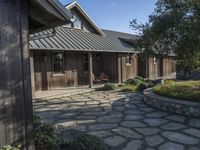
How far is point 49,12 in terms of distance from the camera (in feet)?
12.9

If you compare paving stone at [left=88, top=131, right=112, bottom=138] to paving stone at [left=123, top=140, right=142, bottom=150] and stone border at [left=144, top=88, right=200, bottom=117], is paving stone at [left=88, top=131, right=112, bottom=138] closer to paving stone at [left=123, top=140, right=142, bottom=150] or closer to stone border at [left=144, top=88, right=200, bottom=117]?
paving stone at [left=123, top=140, right=142, bottom=150]

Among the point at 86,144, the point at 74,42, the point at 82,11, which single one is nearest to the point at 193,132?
the point at 86,144

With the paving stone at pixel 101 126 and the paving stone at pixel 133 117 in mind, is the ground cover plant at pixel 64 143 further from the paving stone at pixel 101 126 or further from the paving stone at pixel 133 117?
the paving stone at pixel 133 117

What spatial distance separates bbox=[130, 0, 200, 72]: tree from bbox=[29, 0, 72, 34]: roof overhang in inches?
199

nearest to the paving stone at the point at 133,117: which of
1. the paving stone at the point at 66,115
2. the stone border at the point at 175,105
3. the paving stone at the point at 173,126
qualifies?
the paving stone at the point at 173,126

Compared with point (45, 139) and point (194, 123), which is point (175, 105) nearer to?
point (194, 123)

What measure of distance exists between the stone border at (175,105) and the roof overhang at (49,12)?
544 centimetres

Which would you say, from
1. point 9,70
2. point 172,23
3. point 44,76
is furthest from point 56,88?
point 9,70

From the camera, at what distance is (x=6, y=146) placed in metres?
3.36

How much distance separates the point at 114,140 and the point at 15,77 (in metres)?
3.10

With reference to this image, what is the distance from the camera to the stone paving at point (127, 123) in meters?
5.50

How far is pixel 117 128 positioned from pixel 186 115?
107 inches

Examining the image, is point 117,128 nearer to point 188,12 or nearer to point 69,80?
point 188,12

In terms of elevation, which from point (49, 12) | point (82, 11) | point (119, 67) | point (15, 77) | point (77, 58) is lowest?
point (15, 77)
